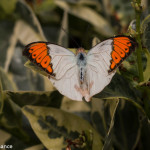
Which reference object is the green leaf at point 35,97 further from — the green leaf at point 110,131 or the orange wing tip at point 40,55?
the green leaf at point 110,131

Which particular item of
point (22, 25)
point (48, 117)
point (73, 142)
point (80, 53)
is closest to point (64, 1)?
point (22, 25)

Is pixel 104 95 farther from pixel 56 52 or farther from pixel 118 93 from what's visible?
pixel 56 52

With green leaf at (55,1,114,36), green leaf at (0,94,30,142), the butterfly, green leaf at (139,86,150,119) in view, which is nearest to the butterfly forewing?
the butterfly

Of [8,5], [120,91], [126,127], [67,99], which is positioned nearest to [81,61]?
[120,91]

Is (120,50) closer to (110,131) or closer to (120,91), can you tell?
(120,91)

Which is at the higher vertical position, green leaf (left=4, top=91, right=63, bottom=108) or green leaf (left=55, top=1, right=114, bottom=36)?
green leaf (left=55, top=1, right=114, bottom=36)

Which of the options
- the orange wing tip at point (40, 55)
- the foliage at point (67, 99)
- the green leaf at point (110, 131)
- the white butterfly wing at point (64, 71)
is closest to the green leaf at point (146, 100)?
the foliage at point (67, 99)

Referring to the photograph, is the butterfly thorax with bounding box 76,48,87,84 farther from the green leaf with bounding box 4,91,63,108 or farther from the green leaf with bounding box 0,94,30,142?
the green leaf with bounding box 0,94,30,142
